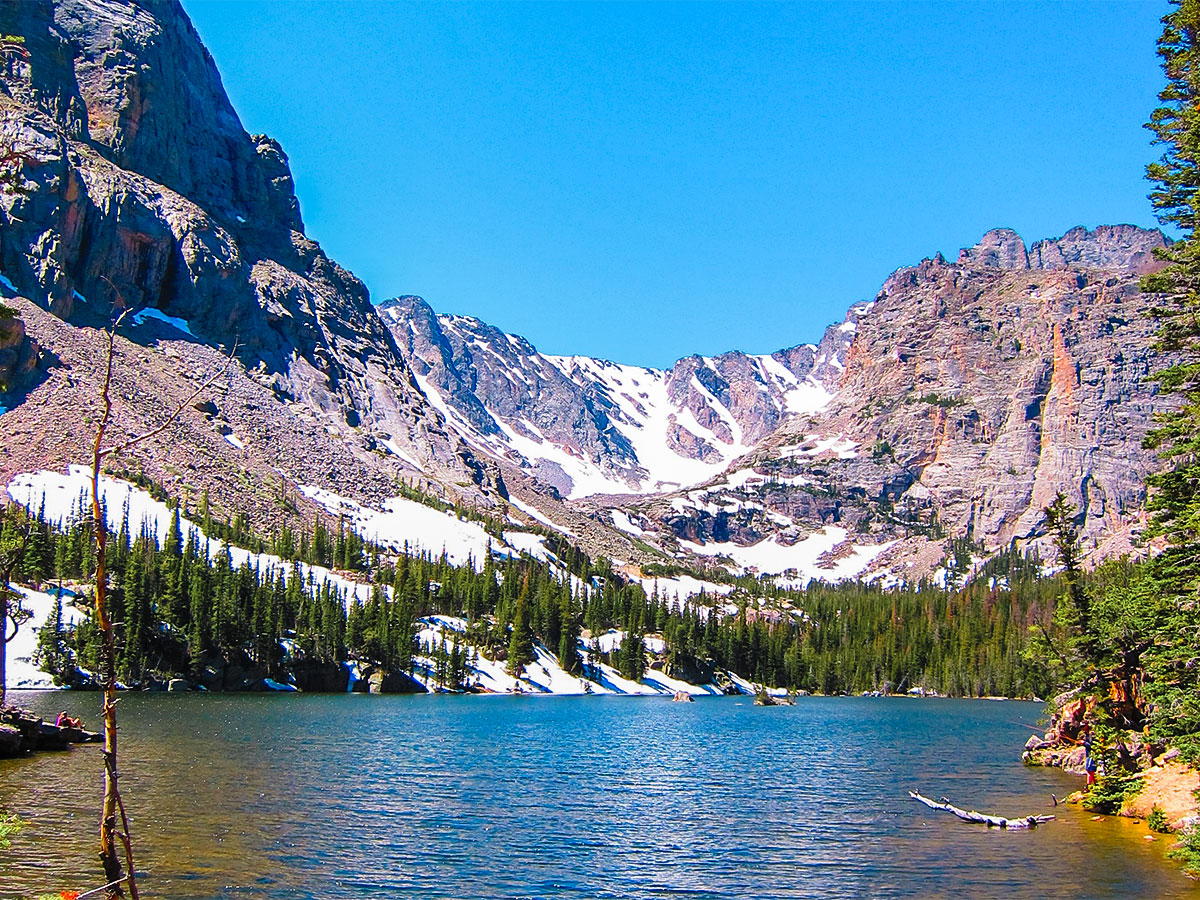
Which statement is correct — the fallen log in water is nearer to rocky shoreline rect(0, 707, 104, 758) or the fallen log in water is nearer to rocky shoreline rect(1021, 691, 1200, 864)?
rocky shoreline rect(1021, 691, 1200, 864)

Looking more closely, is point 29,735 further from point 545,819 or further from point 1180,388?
point 1180,388

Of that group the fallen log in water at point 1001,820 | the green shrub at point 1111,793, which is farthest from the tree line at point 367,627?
the fallen log in water at point 1001,820

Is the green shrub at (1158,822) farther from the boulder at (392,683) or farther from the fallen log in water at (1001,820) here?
the boulder at (392,683)

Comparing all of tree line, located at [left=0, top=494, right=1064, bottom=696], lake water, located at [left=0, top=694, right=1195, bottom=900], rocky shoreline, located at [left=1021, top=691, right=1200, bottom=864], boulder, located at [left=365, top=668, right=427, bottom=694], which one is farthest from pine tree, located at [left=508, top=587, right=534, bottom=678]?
rocky shoreline, located at [left=1021, top=691, right=1200, bottom=864]

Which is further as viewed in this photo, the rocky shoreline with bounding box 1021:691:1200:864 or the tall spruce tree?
the rocky shoreline with bounding box 1021:691:1200:864

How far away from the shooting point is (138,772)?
4994 cm

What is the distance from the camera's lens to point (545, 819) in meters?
43.8

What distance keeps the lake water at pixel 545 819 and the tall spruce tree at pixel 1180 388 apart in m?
6.39

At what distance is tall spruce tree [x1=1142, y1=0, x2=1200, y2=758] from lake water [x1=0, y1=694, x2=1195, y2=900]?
639 cm

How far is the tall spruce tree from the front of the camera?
31672 mm

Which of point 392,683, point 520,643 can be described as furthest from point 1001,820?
point 520,643

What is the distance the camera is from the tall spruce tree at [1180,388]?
3167cm

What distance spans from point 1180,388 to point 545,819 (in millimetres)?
33284

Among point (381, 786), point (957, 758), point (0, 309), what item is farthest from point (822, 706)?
point (0, 309)
